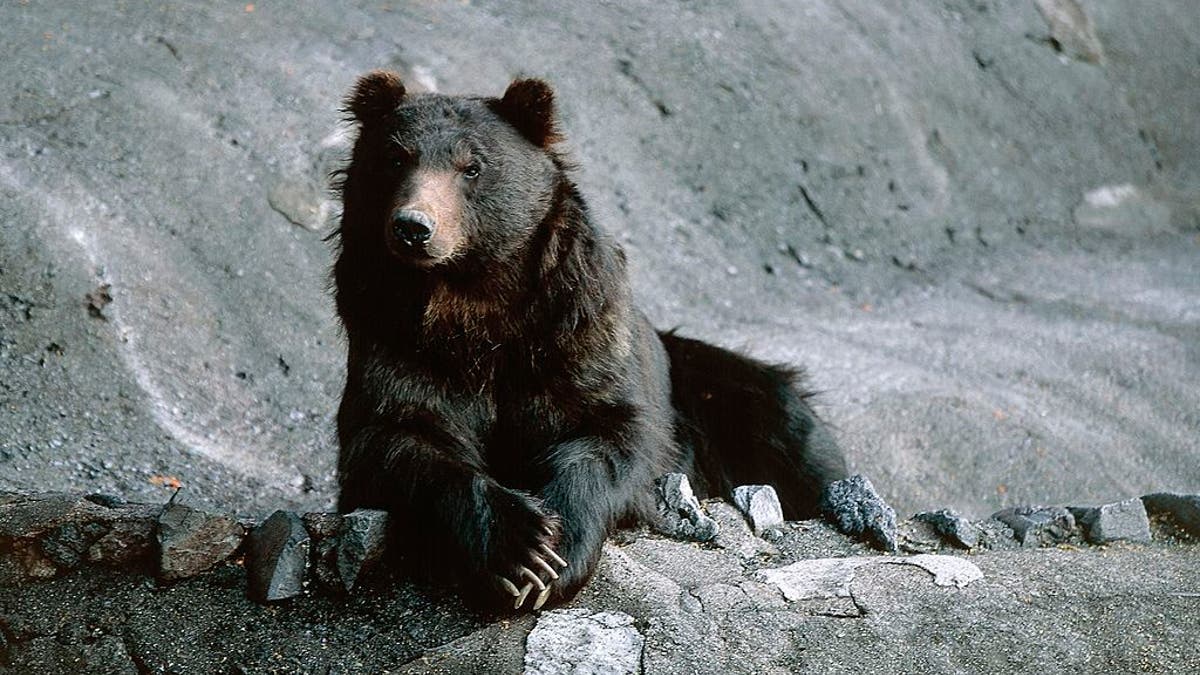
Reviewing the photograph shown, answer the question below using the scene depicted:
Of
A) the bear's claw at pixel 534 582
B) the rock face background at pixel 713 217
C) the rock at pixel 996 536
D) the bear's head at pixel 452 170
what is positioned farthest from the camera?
the rock face background at pixel 713 217

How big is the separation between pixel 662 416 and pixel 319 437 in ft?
6.37

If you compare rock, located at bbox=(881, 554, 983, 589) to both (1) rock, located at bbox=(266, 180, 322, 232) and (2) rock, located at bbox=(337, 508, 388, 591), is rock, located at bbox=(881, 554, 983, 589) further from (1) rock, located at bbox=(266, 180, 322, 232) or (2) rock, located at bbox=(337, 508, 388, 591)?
(1) rock, located at bbox=(266, 180, 322, 232)

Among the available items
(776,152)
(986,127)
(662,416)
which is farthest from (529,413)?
(986,127)

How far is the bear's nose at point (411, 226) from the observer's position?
143 inches

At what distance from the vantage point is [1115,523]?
462cm

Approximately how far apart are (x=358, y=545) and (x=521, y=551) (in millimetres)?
433

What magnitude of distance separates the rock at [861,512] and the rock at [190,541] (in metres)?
1.92

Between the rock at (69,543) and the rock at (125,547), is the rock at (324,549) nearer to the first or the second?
the rock at (125,547)

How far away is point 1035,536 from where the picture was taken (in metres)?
4.59

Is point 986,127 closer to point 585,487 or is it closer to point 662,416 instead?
point 662,416

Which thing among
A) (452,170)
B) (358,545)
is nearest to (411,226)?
(452,170)

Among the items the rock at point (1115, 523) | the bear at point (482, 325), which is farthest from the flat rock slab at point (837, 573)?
the rock at point (1115, 523)

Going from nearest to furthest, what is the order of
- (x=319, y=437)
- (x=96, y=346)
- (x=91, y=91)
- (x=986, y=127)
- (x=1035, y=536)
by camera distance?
(x=1035, y=536) → (x=96, y=346) → (x=319, y=437) → (x=91, y=91) → (x=986, y=127)

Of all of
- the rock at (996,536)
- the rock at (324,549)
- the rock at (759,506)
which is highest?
the rock at (324,549)
